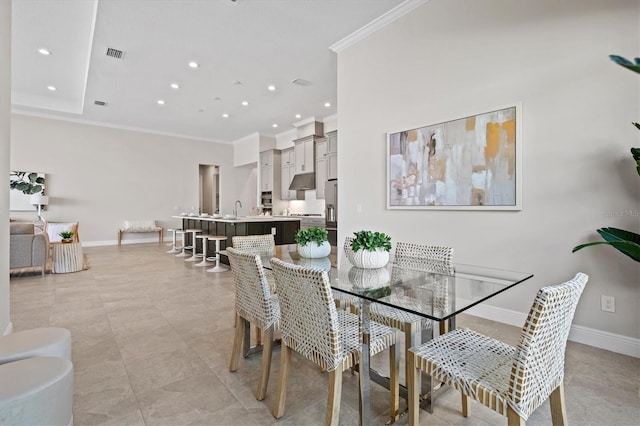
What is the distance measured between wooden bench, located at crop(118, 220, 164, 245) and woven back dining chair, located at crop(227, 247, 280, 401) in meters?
8.18

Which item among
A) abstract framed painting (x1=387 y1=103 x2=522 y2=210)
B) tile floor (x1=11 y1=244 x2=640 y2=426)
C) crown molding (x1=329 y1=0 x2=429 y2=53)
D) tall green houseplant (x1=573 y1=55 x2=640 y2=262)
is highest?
crown molding (x1=329 y1=0 x2=429 y2=53)

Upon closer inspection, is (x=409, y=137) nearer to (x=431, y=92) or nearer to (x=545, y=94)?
(x=431, y=92)

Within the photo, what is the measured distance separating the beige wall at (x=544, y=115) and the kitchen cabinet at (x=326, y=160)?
334 centimetres

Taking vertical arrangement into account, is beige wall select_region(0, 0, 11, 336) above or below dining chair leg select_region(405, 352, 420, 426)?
above

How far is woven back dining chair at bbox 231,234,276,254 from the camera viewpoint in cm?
257

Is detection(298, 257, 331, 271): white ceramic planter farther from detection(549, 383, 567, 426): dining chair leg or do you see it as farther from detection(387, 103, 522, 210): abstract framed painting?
detection(387, 103, 522, 210): abstract framed painting

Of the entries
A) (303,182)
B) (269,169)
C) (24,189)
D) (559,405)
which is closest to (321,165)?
(303,182)

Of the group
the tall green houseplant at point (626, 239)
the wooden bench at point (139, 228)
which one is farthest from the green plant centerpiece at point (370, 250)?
the wooden bench at point (139, 228)

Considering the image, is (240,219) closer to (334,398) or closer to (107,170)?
(334,398)

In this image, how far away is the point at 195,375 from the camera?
2066 mm

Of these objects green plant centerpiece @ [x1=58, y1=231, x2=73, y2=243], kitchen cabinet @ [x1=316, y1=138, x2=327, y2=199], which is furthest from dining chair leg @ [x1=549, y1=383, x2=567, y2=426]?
green plant centerpiece @ [x1=58, y1=231, x2=73, y2=243]

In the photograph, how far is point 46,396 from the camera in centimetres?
117

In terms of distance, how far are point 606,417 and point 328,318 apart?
1617 mm

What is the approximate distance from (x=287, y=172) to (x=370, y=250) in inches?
274
